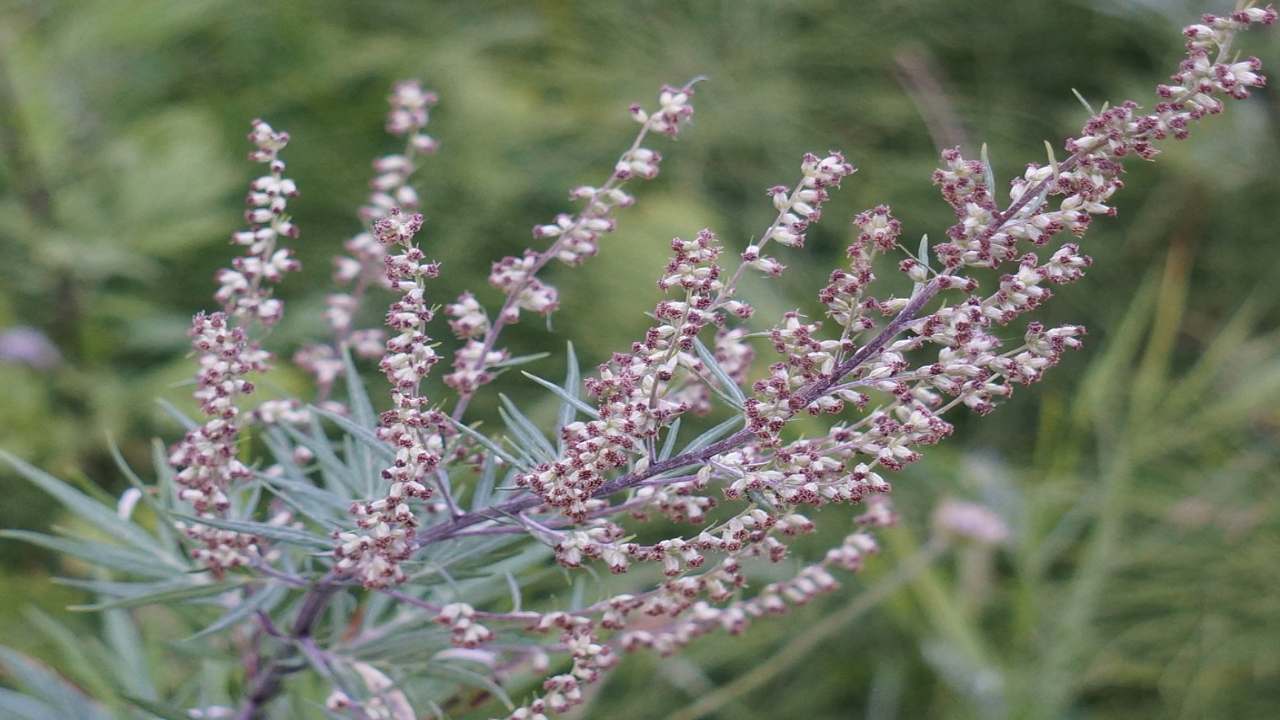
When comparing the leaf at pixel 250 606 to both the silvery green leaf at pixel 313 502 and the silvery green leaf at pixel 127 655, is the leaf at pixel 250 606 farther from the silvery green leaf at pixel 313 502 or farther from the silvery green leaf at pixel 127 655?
the silvery green leaf at pixel 127 655

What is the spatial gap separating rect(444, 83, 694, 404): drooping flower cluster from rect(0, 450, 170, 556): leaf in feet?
1.07

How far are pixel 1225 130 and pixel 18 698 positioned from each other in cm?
273

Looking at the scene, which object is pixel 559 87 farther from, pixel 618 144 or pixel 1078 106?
pixel 1078 106

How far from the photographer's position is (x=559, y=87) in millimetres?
3352

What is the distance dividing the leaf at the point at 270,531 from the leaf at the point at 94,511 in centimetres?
19

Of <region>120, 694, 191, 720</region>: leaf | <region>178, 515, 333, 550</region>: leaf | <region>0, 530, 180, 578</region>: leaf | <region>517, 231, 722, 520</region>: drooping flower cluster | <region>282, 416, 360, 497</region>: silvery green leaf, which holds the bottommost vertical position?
<region>120, 694, 191, 720</region>: leaf

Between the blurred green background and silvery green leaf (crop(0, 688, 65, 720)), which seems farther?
the blurred green background

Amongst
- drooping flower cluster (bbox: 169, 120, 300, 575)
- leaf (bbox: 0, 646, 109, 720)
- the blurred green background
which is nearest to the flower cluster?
drooping flower cluster (bbox: 169, 120, 300, 575)

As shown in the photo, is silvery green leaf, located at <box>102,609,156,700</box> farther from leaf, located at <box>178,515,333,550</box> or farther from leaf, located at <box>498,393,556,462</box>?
leaf, located at <box>498,393,556,462</box>

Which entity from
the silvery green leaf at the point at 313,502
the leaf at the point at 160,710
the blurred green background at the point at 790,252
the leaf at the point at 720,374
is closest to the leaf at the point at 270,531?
the silvery green leaf at the point at 313,502

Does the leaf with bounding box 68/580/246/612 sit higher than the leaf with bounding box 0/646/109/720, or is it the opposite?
the leaf with bounding box 68/580/246/612

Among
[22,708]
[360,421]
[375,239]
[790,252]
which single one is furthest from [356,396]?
[790,252]

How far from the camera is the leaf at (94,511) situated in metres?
0.97

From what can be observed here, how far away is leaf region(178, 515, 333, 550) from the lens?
78cm
